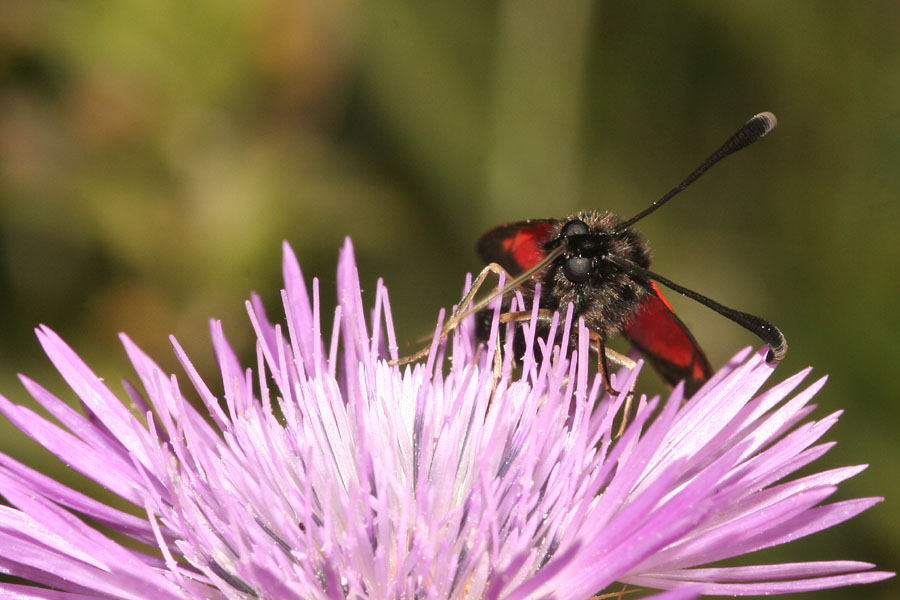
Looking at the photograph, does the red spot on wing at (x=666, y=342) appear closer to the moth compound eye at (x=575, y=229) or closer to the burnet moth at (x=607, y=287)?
the burnet moth at (x=607, y=287)

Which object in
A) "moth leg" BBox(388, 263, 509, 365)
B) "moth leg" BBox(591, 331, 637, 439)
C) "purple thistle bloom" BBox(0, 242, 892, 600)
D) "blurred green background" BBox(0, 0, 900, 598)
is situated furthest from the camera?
"blurred green background" BBox(0, 0, 900, 598)

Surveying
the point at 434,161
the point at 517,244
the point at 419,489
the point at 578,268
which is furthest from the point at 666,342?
the point at 434,161

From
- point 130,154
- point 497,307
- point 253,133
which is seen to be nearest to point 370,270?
point 253,133

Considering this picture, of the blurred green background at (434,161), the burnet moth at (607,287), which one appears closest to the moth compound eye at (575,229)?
the burnet moth at (607,287)

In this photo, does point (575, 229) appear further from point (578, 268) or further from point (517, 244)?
point (517, 244)

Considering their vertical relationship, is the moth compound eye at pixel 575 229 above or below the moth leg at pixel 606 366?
above

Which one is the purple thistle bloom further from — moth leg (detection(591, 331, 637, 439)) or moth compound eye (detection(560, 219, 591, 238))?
A: moth compound eye (detection(560, 219, 591, 238))

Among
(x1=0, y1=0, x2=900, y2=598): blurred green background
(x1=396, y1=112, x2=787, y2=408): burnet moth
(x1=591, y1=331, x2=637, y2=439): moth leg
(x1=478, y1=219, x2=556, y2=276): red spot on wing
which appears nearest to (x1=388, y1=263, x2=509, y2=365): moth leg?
(x1=396, y1=112, x2=787, y2=408): burnet moth
